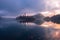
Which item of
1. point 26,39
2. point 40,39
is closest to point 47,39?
point 40,39

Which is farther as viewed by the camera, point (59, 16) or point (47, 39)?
point (59, 16)

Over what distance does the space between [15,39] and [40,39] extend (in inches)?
138

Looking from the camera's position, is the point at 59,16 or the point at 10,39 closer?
the point at 10,39

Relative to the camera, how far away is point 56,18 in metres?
102

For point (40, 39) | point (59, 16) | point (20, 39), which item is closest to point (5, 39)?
point (20, 39)

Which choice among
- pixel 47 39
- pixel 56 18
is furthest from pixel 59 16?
pixel 47 39

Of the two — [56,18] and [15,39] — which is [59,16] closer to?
[56,18]

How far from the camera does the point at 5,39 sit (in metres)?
17.4

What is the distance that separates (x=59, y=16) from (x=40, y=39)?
82465 millimetres

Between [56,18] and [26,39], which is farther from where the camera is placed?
[56,18]

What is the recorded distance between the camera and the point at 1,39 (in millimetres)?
17422

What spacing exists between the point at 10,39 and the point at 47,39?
521 centimetres

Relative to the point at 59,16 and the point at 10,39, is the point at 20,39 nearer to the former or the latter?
the point at 10,39

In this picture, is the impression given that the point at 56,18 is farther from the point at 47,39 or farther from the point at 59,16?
the point at 47,39
